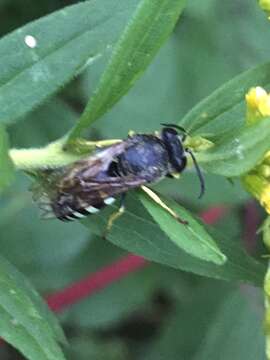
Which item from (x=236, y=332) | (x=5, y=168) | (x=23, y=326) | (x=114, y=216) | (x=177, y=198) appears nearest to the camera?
(x=5, y=168)

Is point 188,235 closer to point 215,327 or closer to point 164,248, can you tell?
point 164,248

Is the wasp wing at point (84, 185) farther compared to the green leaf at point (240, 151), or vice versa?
the wasp wing at point (84, 185)

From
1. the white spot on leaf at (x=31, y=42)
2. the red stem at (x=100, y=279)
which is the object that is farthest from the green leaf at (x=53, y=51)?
the red stem at (x=100, y=279)

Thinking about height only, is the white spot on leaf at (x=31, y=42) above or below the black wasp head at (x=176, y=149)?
above

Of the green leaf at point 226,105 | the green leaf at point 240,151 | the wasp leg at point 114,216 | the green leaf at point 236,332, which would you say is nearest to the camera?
the green leaf at point 240,151

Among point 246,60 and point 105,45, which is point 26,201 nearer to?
point 246,60

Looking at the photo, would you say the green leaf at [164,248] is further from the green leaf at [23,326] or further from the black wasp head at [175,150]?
the green leaf at [23,326]

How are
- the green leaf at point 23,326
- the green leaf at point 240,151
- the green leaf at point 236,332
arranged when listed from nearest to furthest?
the green leaf at point 240,151 < the green leaf at point 23,326 < the green leaf at point 236,332

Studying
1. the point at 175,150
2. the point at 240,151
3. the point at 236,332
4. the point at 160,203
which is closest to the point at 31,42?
the point at 175,150
